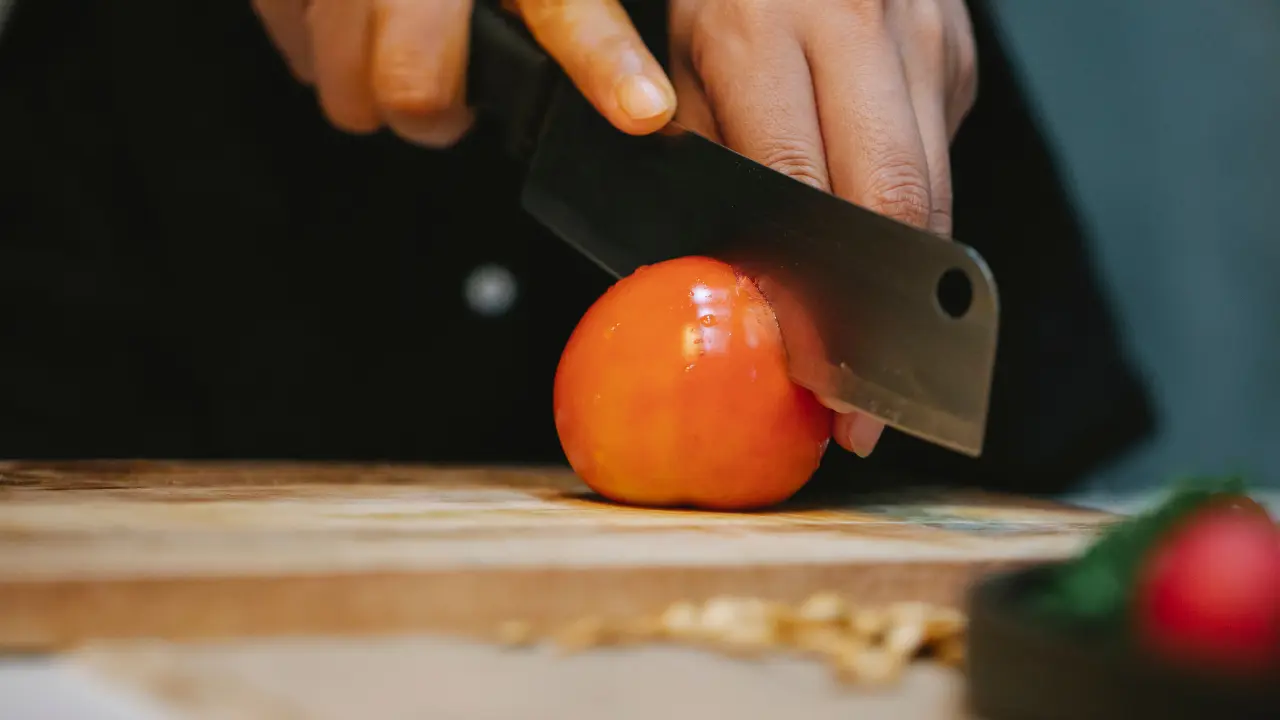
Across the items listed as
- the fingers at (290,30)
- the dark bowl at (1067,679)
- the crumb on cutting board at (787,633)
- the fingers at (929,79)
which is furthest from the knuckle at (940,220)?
the fingers at (290,30)

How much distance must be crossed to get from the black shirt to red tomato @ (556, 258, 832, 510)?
1.62 feet

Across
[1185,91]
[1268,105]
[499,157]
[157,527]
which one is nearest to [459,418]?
[499,157]

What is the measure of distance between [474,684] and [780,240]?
0.58 meters

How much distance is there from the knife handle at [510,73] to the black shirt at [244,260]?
0.85ft

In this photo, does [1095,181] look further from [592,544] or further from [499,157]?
[592,544]

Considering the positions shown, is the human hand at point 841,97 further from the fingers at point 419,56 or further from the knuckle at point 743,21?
the fingers at point 419,56

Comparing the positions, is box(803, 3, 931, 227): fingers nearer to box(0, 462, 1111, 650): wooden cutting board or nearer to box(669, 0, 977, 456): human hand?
box(669, 0, 977, 456): human hand

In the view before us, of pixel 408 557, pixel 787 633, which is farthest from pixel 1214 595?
pixel 408 557

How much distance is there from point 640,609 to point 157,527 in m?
0.37

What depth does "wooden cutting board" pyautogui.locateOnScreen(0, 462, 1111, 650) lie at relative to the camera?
2.15 feet

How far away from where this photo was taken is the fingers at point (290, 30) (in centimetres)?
141

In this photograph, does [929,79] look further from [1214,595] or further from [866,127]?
[1214,595]

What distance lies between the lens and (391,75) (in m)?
1.28

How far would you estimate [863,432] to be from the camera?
1075 mm
